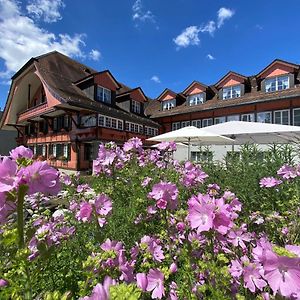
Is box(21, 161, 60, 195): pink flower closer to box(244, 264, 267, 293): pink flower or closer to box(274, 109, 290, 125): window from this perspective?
box(244, 264, 267, 293): pink flower

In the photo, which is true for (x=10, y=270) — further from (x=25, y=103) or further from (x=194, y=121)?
(x=25, y=103)

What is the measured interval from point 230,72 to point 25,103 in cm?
2025

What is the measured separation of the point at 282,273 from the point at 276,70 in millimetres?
19691

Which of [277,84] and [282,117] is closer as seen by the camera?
[282,117]

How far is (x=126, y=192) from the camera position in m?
3.04

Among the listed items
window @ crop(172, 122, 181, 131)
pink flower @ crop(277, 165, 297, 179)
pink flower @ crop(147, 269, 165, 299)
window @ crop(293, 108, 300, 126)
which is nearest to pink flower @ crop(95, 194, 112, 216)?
pink flower @ crop(147, 269, 165, 299)

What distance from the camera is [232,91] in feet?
65.1

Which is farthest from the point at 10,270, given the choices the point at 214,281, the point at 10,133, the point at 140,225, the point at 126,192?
the point at 10,133

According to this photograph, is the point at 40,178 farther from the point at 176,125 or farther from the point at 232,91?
the point at 176,125

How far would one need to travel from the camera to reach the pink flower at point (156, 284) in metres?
1.23

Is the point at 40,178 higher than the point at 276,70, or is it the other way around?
the point at 276,70

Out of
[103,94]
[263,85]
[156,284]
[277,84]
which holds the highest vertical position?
[103,94]

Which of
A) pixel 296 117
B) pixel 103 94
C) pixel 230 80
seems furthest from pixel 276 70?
pixel 103 94

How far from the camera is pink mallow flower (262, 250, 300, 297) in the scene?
765mm
